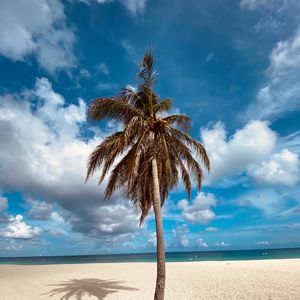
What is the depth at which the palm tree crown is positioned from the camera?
12578 mm

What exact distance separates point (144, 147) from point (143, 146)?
6 centimetres

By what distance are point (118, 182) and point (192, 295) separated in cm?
726

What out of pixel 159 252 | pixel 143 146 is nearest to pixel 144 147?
pixel 143 146

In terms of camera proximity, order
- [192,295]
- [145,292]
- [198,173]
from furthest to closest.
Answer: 1. [145,292]
2. [192,295]
3. [198,173]

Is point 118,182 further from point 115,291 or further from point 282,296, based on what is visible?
point 282,296

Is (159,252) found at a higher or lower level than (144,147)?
lower

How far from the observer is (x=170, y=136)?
1334 centimetres

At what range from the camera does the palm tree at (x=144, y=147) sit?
1247 cm

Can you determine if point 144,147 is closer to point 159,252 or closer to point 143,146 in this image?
point 143,146

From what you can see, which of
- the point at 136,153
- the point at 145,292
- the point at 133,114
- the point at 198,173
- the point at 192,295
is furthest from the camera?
the point at 145,292

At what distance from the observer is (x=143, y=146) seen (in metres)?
13.0

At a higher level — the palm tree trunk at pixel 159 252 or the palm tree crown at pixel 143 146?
the palm tree crown at pixel 143 146

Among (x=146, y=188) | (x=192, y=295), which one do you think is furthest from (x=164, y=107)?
(x=192, y=295)

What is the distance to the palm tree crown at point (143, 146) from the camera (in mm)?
12578
